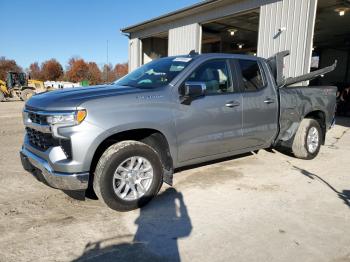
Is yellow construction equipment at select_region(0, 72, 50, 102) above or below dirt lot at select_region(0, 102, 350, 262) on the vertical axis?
above

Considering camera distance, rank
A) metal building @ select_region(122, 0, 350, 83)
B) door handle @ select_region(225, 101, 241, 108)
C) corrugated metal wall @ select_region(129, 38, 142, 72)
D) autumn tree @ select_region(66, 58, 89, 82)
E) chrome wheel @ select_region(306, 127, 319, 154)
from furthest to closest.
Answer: autumn tree @ select_region(66, 58, 89, 82)
corrugated metal wall @ select_region(129, 38, 142, 72)
metal building @ select_region(122, 0, 350, 83)
chrome wheel @ select_region(306, 127, 319, 154)
door handle @ select_region(225, 101, 241, 108)

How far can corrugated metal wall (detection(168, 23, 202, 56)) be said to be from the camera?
40.9 feet

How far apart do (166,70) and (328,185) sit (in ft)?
9.78

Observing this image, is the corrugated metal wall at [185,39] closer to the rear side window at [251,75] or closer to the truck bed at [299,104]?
the truck bed at [299,104]

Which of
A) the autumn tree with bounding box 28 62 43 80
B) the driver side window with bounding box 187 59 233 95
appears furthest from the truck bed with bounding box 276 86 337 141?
the autumn tree with bounding box 28 62 43 80

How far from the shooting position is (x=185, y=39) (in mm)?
12992

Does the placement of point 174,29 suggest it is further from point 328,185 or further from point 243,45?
point 328,185

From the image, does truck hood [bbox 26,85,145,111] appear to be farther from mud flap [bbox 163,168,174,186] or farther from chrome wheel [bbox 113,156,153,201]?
mud flap [bbox 163,168,174,186]

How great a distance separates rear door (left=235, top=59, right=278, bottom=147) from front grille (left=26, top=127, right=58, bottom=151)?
272cm

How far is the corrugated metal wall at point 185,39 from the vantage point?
1248 cm

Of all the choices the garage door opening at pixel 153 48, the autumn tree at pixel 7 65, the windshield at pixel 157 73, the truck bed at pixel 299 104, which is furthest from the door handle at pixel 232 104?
the autumn tree at pixel 7 65

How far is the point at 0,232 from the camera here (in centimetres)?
309

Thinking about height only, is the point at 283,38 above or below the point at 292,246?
above

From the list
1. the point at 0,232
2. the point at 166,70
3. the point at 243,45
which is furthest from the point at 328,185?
the point at 243,45
